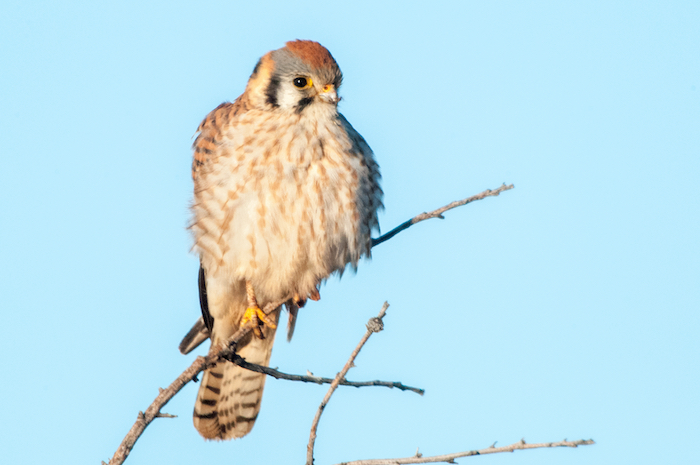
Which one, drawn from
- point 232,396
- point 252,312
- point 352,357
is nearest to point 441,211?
point 352,357

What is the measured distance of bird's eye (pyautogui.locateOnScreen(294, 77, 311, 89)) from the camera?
12.8 ft

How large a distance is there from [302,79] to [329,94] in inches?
6.1

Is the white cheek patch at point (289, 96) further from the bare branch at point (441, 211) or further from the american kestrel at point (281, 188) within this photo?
the bare branch at point (441, 211)

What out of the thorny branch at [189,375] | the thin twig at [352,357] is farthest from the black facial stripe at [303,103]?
the thin twig at [352,357]

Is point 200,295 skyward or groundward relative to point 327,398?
skyward

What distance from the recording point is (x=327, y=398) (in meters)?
2.48

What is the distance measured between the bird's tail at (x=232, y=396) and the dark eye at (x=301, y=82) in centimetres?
131

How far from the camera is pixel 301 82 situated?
390 cm

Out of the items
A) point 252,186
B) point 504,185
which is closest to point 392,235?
point 504,185

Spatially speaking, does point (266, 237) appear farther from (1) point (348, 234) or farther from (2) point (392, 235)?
(2) point (392, 235)

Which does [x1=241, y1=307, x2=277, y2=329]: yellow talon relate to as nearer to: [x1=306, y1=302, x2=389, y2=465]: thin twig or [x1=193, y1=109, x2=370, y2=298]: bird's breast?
[x1=193, y1=109, x2=370, y2=298]: bird's breast

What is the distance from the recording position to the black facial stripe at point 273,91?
3.94 m

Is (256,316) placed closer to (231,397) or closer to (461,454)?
(231,397)

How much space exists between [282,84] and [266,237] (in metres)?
0.77
